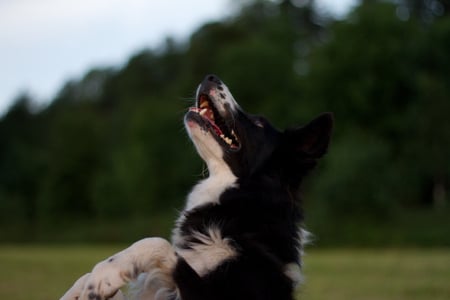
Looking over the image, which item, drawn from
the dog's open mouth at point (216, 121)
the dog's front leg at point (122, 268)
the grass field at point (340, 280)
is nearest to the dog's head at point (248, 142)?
the dog's open mouth at point (216, 121)

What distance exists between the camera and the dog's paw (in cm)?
525

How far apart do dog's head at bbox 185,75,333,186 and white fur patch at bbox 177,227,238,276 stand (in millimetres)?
583

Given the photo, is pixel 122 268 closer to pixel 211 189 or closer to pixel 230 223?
pixel 230 223

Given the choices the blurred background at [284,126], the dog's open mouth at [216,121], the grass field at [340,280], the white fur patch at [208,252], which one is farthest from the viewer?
the blurred background at [284,126]

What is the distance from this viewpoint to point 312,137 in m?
6.05

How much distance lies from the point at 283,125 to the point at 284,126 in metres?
0.13

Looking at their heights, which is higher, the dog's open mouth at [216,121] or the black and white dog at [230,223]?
the dog's open mouth at [216,121]

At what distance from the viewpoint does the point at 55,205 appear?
69.9 metres

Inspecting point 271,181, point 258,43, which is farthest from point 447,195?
point 271,181

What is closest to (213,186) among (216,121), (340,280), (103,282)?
(216,121)

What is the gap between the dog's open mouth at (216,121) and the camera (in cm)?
612

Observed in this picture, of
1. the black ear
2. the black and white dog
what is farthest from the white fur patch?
the black ear

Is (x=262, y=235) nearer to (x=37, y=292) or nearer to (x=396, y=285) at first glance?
(x=37, y=292)

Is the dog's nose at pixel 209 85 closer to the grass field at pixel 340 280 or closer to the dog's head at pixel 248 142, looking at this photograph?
the dog's head at pixel 248 142
